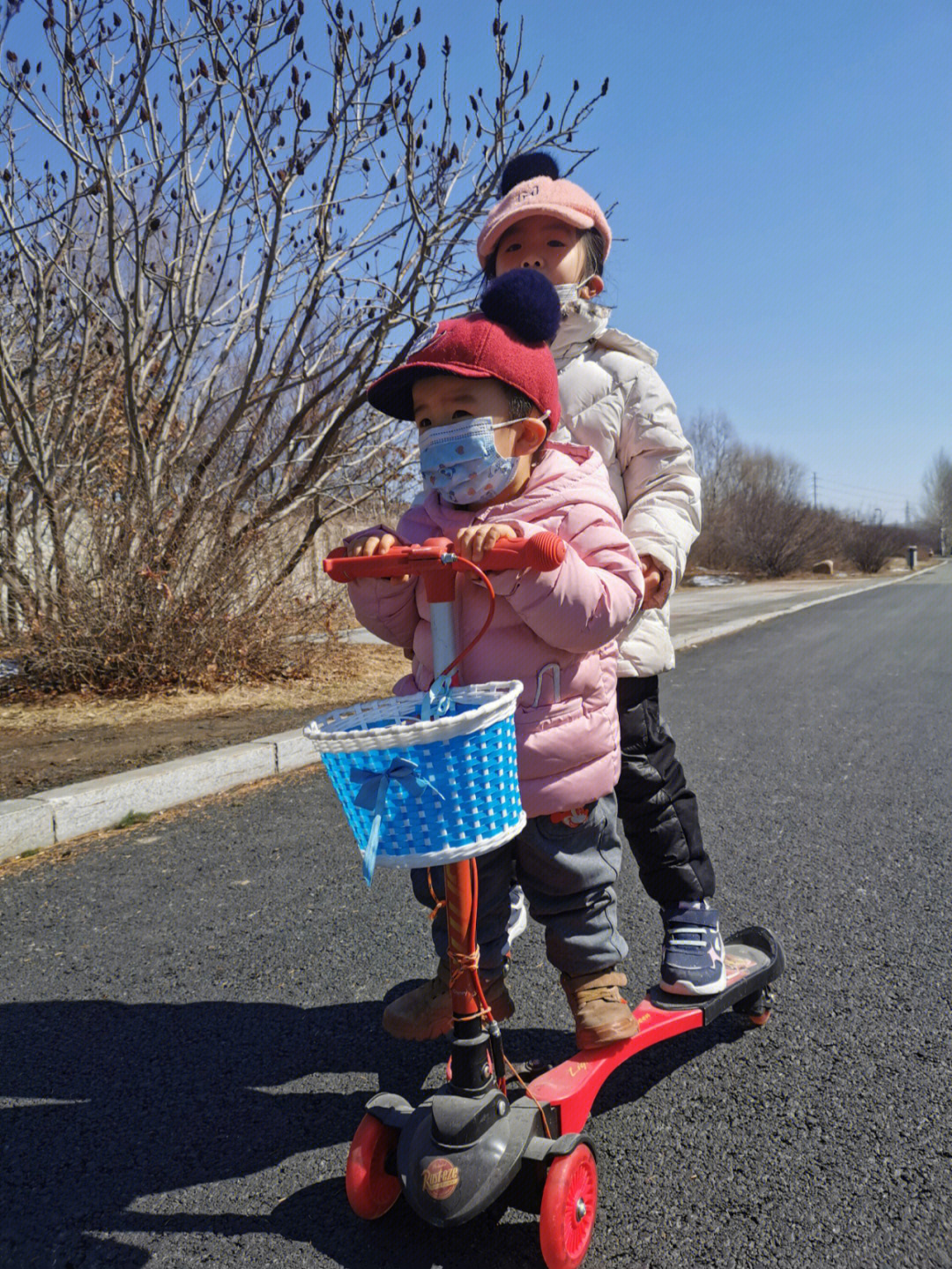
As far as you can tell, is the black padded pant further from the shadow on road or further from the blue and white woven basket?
the blue and white woven basket

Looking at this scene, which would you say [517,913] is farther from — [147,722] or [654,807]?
[147,722]

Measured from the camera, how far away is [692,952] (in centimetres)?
232

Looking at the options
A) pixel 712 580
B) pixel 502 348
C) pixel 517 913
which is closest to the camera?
pixel 502 348

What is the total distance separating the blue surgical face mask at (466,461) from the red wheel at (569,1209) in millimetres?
1221

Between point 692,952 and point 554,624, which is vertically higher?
point 554,624

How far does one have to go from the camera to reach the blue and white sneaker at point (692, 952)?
2.27 m

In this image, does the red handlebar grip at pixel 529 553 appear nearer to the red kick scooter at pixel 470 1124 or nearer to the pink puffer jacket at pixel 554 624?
the red kick scooter at pixel 470 1124

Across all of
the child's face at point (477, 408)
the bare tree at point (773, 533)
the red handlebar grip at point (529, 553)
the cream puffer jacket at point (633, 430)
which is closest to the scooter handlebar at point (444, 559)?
the red handlebar grip at point (529, 553)

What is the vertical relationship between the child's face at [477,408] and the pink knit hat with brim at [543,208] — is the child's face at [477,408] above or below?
below

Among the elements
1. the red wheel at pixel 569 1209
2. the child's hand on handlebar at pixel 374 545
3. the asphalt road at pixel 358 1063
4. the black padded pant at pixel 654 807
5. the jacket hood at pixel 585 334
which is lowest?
the asphalt road at pixel 358 1063

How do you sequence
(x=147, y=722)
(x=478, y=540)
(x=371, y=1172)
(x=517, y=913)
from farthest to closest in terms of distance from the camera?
(x=147, y=722)
(x=517, y=913)
(x=371, y=1172)
(x=478, y=540)

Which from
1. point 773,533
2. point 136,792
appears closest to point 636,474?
point 136,792

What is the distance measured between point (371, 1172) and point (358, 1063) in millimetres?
641

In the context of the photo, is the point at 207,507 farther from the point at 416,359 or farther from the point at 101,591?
the point at 416,359
